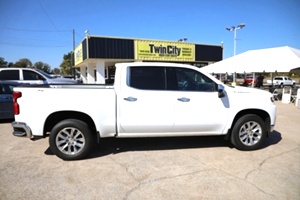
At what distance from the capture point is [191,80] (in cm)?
513

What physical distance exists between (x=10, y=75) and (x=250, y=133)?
35.0ft

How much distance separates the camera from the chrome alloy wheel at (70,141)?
15.3 feet

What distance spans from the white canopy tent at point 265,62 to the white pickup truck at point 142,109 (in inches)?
312

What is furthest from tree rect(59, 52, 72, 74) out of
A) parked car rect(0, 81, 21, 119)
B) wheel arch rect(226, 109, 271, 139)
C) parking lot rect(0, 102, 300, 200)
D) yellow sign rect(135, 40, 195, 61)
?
wheel arch rect(226, 109, 271, 139)

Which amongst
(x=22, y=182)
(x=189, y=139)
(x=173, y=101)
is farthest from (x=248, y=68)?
(x=22, y=182)

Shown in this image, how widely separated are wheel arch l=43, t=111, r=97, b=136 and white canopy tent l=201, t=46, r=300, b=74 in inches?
362

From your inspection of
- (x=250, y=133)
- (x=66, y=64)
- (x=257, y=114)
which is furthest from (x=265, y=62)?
(x=66, y=64)

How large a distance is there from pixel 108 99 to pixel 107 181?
1534mm

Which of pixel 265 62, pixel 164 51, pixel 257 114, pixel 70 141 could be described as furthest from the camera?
pixel 164 51

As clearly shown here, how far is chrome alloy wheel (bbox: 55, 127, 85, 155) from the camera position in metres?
4.66

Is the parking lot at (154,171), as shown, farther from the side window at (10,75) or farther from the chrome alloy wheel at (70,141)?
the side window at (10,75)

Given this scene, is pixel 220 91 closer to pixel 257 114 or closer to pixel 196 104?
pixel 196 104

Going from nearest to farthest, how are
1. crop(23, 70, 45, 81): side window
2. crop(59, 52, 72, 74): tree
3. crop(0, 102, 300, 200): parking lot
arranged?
1. crop(0, 102, 300, 200): parking lot
2. crop(23, 70, 45, 81): side window
3. crop(59, 52, 72, 74): tree

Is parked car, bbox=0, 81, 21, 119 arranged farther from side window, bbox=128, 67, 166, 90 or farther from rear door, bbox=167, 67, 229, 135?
rear door, bbox=167, 67, 229, 135
